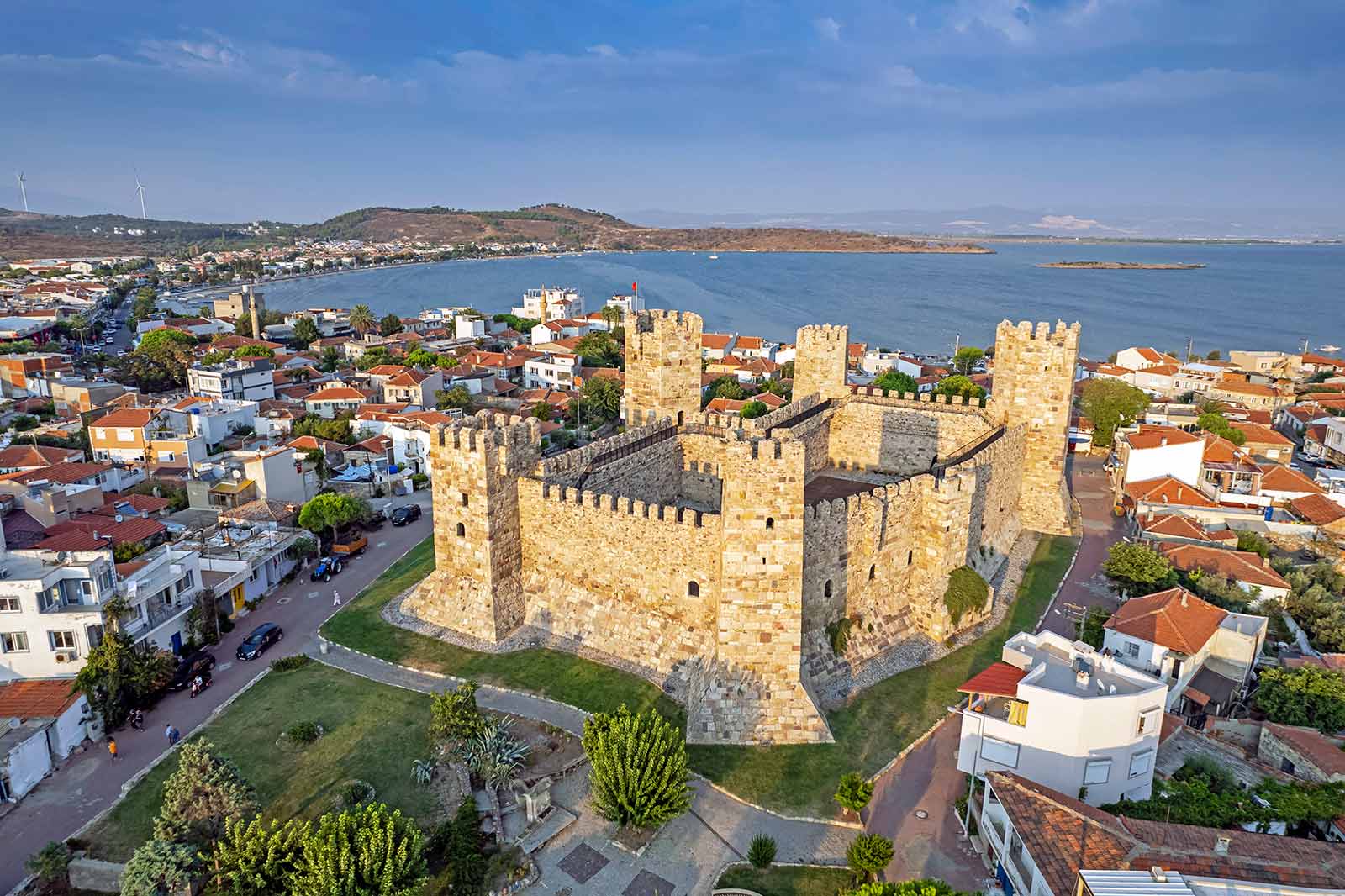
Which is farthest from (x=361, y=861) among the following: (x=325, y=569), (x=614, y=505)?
(x=325, y=569)

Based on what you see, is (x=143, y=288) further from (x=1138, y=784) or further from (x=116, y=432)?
(x=1138, y=784)

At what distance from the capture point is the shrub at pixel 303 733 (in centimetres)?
1869

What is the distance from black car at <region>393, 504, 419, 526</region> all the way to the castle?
34.7 feet

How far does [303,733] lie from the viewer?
18719 millimetres

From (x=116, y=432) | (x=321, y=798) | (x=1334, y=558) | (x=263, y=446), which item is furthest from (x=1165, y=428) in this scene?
(x=116, y=432)

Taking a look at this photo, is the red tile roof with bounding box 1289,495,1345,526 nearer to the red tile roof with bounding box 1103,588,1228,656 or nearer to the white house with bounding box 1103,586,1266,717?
the white house with bounding box 1103,586,1266,717

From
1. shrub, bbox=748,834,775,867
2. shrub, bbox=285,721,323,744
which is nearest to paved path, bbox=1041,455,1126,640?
shrub, bbox=748,834,775,867

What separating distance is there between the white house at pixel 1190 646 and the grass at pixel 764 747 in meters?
2.98

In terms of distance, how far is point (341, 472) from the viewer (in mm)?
41750

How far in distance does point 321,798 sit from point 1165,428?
4182 cm

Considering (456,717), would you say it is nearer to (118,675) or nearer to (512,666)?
(512,666)

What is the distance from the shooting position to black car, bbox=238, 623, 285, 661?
2309 cm

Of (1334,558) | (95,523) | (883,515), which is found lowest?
(1334,558)

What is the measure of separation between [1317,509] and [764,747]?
2960 cm
